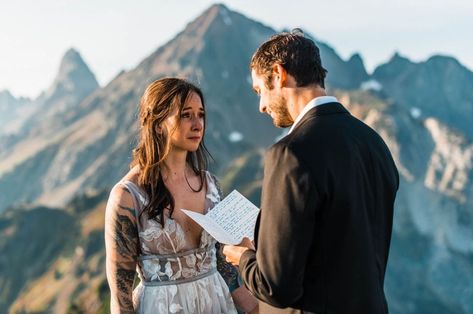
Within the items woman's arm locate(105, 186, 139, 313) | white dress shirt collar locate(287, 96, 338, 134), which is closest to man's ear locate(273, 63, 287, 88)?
white dress shirt collar locate(287, 96, 338, 134)

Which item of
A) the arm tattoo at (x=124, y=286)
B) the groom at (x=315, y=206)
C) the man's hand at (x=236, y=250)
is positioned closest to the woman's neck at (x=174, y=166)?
Result: the arm tattoo at (x=124, y=286)

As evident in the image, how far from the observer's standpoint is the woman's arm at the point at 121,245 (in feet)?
14.1

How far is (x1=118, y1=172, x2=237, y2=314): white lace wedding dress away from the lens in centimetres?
441

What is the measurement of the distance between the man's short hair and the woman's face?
99 cm

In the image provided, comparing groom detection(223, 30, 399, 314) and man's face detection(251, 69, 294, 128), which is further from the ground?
man's face detection(251, 69, 294, 128)

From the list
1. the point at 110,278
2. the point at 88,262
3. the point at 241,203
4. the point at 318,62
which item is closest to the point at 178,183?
the point at 241,203

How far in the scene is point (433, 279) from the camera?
164m

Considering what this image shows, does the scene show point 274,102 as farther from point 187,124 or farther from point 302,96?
point 187,124

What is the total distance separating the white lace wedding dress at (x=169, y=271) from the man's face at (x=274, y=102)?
1.23 meters

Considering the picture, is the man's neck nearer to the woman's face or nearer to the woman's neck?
the woman's face

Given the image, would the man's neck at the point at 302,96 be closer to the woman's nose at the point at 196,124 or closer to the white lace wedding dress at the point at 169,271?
the woman's nose at the point at 196,124

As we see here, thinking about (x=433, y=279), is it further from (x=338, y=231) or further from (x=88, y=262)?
(x=338, y=231)

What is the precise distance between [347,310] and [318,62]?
1455 millimetres

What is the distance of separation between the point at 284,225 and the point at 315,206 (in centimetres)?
19
